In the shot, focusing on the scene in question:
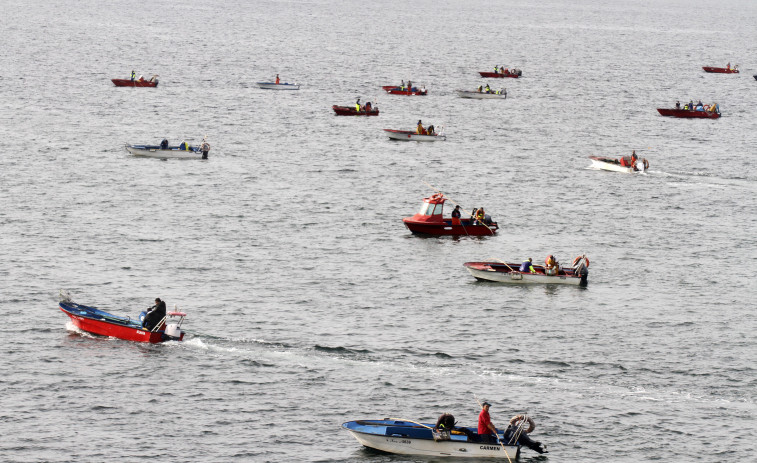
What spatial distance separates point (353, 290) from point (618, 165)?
175ft

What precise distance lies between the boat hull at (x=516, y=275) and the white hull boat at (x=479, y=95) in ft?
316

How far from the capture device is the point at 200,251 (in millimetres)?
84500

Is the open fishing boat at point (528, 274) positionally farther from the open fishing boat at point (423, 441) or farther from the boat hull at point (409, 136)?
the boat hull at point (409, 136)

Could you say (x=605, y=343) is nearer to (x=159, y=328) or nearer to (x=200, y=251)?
(x=159, y=328)

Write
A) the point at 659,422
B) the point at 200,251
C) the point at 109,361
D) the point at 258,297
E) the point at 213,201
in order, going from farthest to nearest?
the point at 213,201 < the point at 200,251 < the point at 258,297 < the point at 109,361 < the point at 659,422

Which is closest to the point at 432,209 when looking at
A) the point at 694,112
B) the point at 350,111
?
the point at 350,111

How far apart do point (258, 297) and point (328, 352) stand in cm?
1160

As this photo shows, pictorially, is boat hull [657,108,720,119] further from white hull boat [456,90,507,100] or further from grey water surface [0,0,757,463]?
white hull boat [456,90,507,100]

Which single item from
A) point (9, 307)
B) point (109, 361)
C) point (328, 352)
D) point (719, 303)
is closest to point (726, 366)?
point (719, 303)

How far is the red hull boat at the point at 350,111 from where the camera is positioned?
15062cm

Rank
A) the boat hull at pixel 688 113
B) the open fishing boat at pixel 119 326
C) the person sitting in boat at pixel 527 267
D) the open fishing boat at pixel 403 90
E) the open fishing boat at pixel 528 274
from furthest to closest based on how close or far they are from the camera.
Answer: the open fishing boat at pixel 403 90
the boat hull at pixel 688 113
the person sitting in boat at pixel 527 267
the open fishing boat at pixel 528 274
the open fishing boat at pixel 119 326

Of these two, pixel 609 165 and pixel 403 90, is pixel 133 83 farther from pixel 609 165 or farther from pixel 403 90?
pixel 609 165

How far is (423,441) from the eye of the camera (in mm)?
52500

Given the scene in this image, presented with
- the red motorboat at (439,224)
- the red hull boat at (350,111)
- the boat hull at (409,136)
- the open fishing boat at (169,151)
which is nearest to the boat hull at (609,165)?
the boat hull at (409,136)
